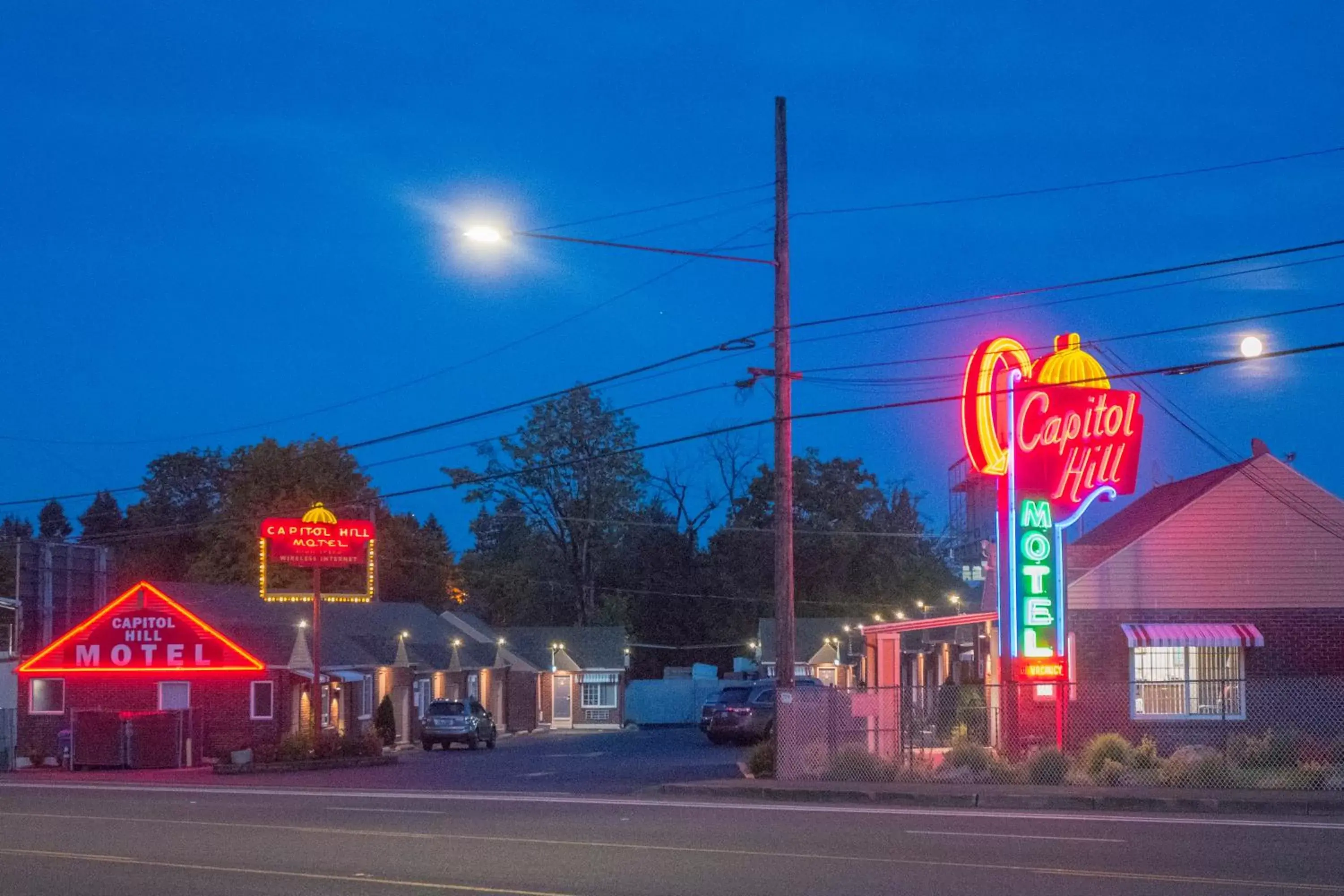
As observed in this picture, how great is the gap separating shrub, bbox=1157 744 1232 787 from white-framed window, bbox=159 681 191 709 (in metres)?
28.9

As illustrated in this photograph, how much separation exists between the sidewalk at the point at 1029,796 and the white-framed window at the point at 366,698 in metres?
27.0

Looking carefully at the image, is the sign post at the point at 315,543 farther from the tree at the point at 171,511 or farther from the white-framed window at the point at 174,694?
the tree at the point at 171,511

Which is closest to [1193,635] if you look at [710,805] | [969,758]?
[969,758]

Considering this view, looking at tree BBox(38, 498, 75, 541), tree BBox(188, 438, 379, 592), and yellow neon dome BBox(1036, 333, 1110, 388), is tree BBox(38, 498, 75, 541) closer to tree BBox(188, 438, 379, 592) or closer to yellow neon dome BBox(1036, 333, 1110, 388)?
tree BBox(188, 438, 379, 592)

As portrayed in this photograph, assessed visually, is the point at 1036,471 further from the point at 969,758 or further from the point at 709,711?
the point at 709,711

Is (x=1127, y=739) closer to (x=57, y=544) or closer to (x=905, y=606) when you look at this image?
(x=57, y=544)

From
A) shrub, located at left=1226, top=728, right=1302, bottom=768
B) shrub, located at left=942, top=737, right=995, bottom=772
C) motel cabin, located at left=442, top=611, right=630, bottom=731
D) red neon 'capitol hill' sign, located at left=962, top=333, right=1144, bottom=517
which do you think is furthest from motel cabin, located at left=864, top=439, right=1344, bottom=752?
motel cabin, located at left=442, top=611, right=630, bottom=731

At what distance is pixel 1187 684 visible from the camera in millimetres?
28203

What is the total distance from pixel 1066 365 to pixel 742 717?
19861 mm

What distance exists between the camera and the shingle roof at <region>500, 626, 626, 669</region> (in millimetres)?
70062

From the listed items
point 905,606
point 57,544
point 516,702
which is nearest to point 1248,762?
point 57,544

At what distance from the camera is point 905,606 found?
7862 cm

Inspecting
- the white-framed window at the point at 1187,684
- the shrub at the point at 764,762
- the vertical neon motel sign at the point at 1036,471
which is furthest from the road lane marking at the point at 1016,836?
the white-framed window at the point at 1187,684

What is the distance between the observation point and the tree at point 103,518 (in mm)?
104625
